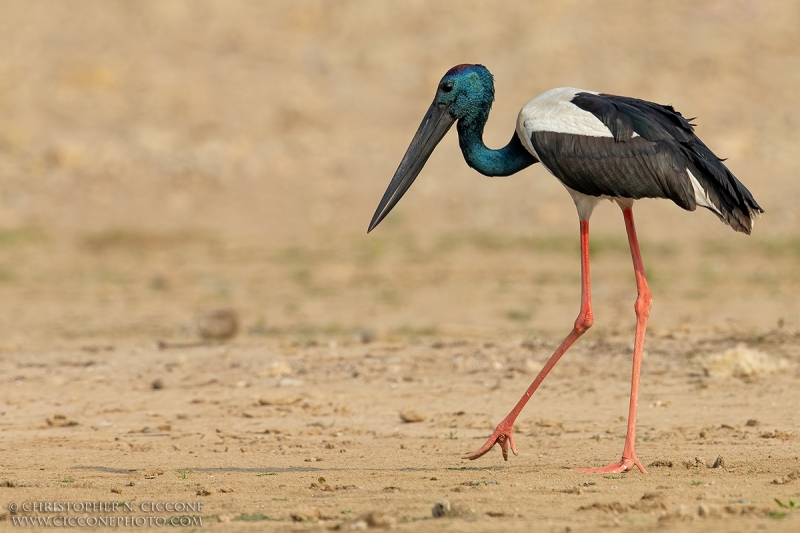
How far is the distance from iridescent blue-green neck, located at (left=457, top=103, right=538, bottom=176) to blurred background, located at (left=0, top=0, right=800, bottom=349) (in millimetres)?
3246

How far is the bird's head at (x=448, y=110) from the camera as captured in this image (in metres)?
6.87

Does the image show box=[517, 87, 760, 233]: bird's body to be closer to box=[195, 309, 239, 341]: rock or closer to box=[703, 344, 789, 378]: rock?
box=[703, 344, 789, 378]: rock

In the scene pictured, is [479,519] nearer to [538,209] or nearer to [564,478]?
[564,478]

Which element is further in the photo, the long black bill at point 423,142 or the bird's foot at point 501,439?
the long black bill at point 423,142

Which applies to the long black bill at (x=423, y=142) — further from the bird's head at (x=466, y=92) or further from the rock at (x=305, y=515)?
the rock at (x=305, y=515)

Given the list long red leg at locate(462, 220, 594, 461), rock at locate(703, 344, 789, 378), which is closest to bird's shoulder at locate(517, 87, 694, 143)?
long red leg at locate(462, 220, 594, 461)

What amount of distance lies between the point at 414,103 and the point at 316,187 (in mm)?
3027

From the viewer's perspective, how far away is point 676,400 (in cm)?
779

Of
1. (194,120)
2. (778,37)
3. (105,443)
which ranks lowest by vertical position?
(105,443)

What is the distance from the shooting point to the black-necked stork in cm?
617

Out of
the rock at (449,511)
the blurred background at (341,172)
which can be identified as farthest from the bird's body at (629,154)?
the blurred background at (341,172)

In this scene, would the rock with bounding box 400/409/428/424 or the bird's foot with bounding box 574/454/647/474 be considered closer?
the bird's foot with bounding box 574/454/647/474

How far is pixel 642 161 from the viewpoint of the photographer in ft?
20.5

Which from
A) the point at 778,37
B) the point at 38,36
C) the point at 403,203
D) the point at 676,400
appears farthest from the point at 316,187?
the point at 676,400
